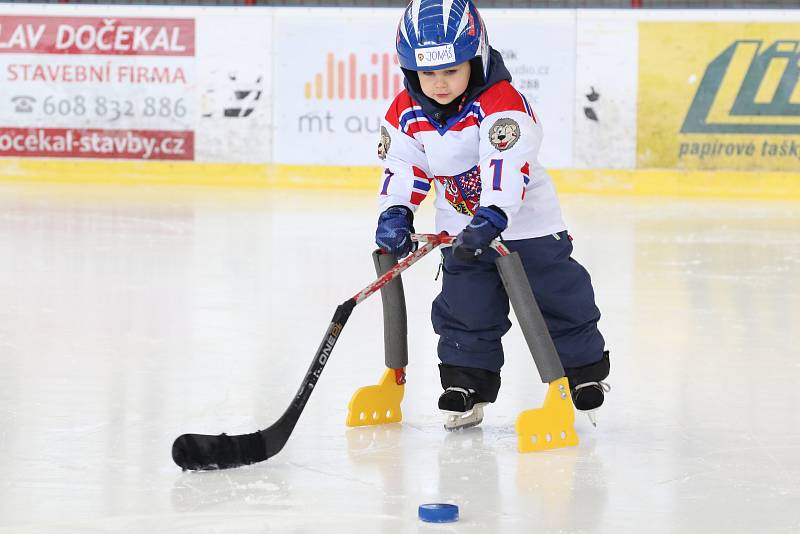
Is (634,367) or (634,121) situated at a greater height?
(634,121)

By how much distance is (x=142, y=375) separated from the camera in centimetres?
356

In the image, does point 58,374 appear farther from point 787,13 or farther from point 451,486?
point 787,13

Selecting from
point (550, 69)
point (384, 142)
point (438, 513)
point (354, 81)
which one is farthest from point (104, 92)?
point (438, 513)

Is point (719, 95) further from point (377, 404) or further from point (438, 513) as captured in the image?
point (438, 513)

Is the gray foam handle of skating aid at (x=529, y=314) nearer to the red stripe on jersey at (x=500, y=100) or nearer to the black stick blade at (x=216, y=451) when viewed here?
the red stripe on jersey at (x=500, y=100)

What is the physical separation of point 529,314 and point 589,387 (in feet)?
1.01

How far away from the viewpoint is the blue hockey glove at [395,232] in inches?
117

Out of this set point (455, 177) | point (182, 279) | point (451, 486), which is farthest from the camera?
A: point (182, 279)

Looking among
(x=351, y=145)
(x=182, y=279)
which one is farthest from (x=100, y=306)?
(x=351, y=145)

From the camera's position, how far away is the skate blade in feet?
9.86

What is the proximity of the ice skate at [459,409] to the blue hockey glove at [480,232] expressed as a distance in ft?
1.24

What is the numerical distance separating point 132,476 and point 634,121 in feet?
26.4

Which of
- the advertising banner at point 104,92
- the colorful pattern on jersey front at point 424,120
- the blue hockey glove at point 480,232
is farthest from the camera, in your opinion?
the advertising banner at point 104,92

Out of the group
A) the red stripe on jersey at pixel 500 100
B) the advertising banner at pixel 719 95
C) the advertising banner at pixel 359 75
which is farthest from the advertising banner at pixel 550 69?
the red stripe on jersey at pixel 500 100
